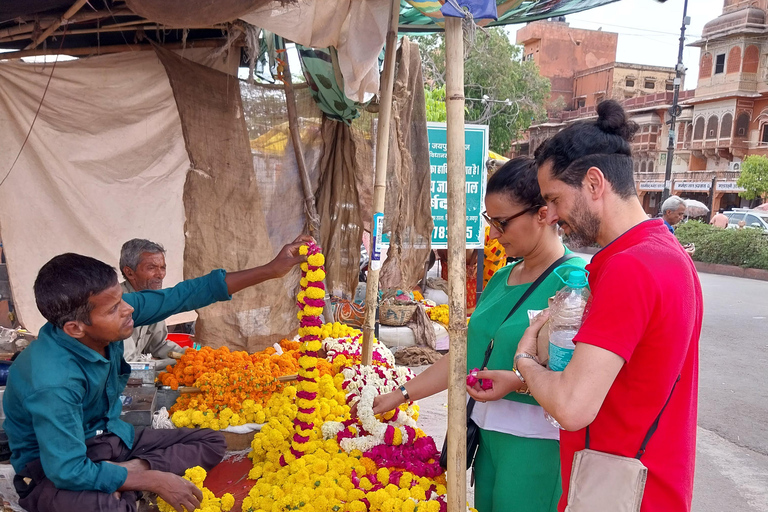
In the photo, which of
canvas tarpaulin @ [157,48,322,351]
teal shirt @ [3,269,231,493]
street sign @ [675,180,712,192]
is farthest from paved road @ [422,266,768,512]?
street sign @ [675,180,712,192]

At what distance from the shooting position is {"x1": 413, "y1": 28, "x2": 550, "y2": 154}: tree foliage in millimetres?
21547

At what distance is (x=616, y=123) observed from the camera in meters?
1.52

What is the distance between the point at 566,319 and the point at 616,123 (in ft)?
1.81

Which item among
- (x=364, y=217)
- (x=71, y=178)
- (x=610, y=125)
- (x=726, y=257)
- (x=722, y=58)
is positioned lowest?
(x=726, y=257)

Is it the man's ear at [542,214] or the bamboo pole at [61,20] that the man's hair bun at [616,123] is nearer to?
the man's ear at [542,214]

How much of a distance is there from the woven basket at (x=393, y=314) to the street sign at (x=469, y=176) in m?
0.93

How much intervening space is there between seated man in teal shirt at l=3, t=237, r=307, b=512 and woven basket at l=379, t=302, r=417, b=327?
14.7 feet

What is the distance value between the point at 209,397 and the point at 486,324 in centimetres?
211

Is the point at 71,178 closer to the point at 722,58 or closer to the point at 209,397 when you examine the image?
the point at 209,397

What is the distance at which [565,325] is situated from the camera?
156 cm

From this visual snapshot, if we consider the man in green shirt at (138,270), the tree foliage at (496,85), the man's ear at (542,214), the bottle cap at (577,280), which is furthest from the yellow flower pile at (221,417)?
the tree foliage at (496,85)

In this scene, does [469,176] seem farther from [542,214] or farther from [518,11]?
[542,214]

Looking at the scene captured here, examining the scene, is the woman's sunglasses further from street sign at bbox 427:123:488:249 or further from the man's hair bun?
street sign at bbox 427:123:488:249

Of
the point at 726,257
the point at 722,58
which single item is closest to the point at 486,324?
the point at 726,257
